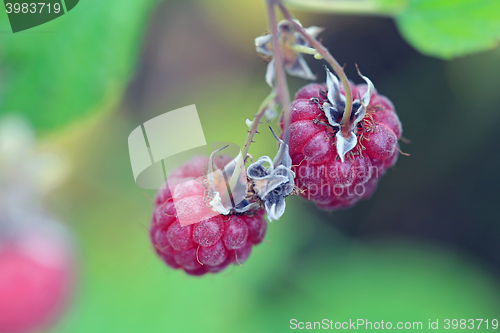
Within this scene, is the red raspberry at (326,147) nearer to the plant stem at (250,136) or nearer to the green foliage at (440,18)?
the plant stem at (250,136)

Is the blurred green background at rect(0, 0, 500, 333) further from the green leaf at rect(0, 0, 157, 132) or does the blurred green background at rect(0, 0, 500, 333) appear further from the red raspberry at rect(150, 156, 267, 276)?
the red raspberry at rect(150, 156, 267, 276)

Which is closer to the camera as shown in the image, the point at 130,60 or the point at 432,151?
the point at 130,60

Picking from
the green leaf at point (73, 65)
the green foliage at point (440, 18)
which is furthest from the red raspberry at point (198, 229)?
the green leaf at point (73, 65)

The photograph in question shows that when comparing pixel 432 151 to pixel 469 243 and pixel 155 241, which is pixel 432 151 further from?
pixel 155 241

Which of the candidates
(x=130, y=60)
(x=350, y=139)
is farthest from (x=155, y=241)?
(x=130, y=60)

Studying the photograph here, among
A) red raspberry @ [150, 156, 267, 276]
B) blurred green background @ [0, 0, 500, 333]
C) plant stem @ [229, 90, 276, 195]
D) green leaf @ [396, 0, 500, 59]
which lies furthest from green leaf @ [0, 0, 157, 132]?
green leaf @ [396, 0, 500, 59]

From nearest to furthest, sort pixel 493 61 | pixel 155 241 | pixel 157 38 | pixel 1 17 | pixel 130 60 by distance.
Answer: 1. pixel 155 241
2. pixel 1 17
3. pixel 130 60
4. pixel 493 61
5. pixel 157 38

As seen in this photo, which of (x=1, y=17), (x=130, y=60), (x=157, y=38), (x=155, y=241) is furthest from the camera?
(x=157, y=38)

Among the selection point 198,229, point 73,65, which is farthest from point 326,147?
point 73,65
